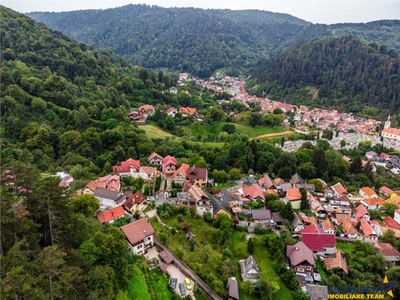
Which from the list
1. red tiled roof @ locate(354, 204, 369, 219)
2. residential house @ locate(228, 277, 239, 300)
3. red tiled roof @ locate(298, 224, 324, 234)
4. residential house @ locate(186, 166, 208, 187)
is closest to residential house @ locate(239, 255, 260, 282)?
residential house @ locate(228, 277, 239, 300)

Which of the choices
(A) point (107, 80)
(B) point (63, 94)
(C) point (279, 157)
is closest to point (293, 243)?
(C) point (279, 157)

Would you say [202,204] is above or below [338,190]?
above

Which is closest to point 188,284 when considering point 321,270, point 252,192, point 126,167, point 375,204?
point 321,270

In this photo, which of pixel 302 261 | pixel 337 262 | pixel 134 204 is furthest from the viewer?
pixel 134 204

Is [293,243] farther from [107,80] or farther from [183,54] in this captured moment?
[183,54]

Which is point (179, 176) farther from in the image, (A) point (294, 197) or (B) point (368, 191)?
(B) point (368, 191)

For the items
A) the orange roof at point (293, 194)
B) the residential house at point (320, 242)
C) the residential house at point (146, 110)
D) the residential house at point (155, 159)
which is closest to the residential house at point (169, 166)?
the residential house at point (155, 159)

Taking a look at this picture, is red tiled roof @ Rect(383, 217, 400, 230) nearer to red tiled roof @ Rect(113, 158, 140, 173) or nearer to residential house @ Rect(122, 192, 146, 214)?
residential house @ Rect(122, 192, 146, 214)
